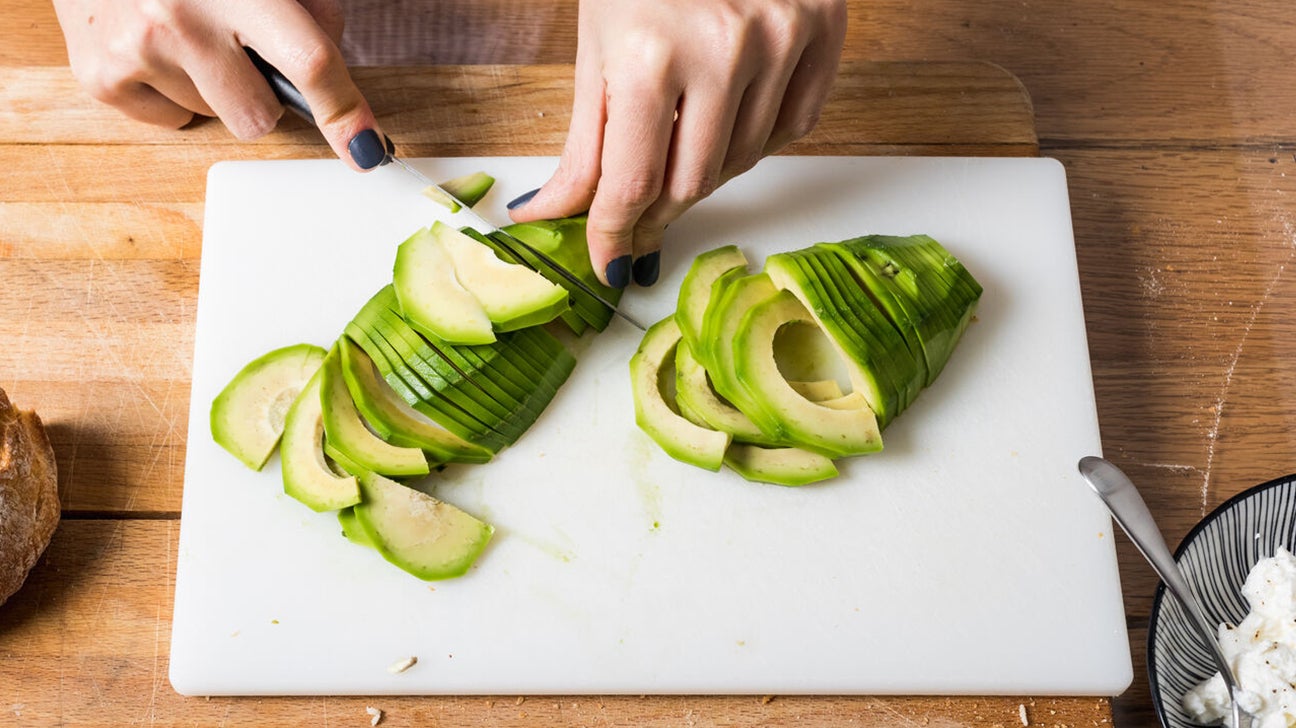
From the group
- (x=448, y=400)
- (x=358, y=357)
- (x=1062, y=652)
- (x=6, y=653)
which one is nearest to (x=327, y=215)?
(x=358, y=357)

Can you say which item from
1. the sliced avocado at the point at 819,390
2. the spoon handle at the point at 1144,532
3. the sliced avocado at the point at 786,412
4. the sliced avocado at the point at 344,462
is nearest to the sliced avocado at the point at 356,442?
the sliced avocado at the point at 344,462

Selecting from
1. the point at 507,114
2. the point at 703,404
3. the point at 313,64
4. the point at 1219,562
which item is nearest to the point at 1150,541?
the point at 1219,562

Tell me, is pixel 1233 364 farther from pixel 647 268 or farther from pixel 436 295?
pixel 436 295

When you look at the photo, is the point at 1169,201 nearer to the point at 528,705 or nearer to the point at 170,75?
the point at 528,705

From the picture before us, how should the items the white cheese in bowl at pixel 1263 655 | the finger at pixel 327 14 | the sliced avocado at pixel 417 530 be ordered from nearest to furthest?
the white cheese in bowl at pixel 1263 655
the sliced avocado at pixel 417 530
the finger at pixel 327 14

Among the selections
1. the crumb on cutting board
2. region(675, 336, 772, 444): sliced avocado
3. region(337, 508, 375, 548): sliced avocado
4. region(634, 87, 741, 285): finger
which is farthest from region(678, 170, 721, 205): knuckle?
the crumb on cutting board

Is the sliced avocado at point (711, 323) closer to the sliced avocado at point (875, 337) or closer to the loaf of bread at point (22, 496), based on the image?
the sliced avocado at point (875, 337)
